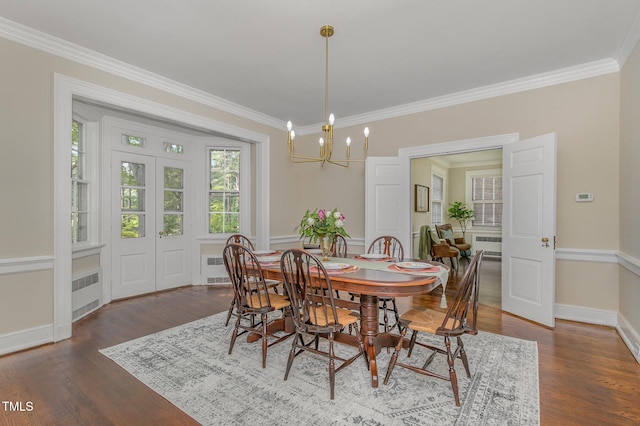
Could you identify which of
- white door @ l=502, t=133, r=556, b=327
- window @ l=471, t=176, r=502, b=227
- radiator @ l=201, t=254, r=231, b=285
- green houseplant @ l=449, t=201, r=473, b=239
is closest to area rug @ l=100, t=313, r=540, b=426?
white door @ l=502, t=133, r=556, b=327

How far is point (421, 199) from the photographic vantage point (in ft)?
22.5

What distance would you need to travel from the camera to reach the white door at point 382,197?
4.63 metres

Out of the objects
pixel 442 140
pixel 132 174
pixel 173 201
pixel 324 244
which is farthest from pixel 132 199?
pixel 442 140

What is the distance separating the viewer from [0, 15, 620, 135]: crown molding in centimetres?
281

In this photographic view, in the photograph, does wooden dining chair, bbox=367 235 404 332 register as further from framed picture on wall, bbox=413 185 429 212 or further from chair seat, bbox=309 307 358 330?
framed picture on wall, bbox=413 185 429 212

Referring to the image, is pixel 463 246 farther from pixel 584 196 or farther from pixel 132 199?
pixel 132 199

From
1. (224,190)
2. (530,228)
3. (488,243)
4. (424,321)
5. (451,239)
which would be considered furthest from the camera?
(488,243)

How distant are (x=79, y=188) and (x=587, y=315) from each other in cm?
610

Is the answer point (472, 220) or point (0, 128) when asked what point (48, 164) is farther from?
point (472, 220)

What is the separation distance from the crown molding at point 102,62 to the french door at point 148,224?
1.32 meters

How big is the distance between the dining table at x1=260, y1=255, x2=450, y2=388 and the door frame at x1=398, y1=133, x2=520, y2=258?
5.68 feet

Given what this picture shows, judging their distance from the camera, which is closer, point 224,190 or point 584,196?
point 584,196

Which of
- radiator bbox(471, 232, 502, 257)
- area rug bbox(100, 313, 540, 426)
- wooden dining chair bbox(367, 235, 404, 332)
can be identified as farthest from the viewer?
radiator bbox(471, 232, 502, 257)

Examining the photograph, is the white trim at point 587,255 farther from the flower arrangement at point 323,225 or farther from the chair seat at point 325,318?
the chair seat at point 325,318
